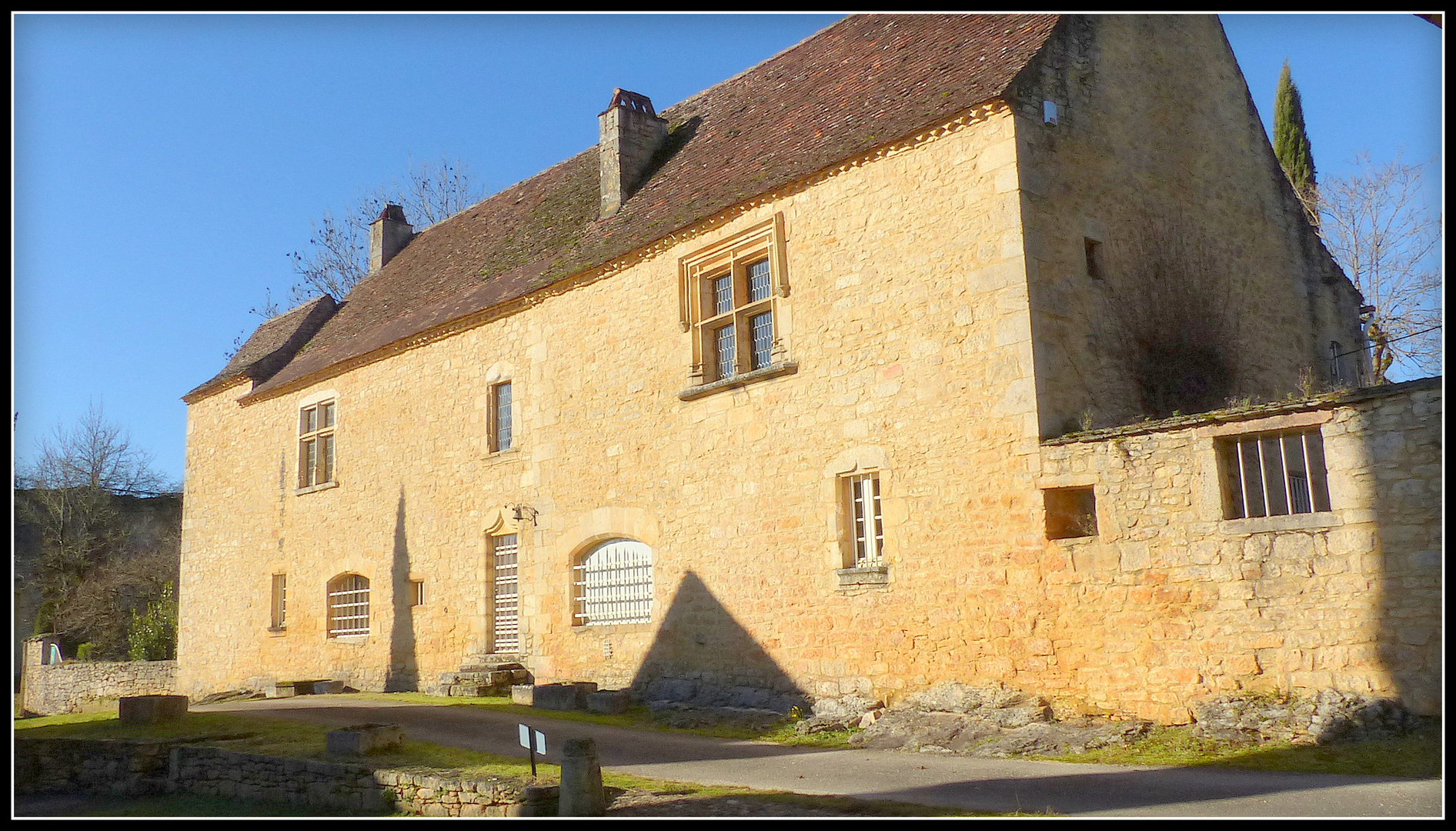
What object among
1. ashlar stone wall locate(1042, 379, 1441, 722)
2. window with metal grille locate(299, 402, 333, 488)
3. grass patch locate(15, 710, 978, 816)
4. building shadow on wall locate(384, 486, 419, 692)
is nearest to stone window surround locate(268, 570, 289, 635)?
window with metal grille locate(299, 402, 333, 488)

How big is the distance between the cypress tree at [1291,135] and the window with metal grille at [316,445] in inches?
654

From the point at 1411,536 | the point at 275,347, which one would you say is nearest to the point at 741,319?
the point at 1411,536

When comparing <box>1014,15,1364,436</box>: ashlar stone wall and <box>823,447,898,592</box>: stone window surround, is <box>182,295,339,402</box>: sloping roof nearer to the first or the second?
<box>823,447,898,592</box>: stone window surround

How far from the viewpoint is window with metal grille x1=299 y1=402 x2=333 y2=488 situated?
1917 centimetres

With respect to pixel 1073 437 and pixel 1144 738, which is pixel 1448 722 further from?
pixel 1073 437

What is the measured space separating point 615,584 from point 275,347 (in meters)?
11.2

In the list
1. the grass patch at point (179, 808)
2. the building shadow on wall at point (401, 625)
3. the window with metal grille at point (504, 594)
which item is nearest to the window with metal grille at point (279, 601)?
the building shadow on wall at point (401, 625)

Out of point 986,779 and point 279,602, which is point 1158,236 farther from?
point 279,602

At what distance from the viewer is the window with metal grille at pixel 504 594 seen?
15.4 meters

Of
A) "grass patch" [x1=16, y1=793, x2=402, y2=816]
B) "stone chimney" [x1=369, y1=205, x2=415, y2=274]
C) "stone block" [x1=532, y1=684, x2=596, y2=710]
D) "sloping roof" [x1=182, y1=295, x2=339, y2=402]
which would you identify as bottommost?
"grass patch" [x1=16, y1=793, x2=402, y2=816]

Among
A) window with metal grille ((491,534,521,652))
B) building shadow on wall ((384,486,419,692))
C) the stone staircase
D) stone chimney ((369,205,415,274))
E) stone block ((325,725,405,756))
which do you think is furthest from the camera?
stone chimney ((369,205,415,274))

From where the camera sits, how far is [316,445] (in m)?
19.3

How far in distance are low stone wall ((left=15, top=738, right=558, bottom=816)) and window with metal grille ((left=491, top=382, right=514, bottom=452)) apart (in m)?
5.95

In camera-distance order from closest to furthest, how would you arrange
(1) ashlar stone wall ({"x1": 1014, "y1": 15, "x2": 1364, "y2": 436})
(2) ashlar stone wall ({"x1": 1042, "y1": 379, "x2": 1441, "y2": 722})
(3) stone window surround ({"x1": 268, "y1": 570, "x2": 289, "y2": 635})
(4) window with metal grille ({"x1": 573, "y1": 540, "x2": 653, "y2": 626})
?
(2) ashlar stone wall ({"x1": 1042, "y1": 379, "x2": 1441, "y2": 722})
(1) ashlar stone wall ({"x1": 1014, "y1": 15, "x2": 1364, "y2": 436})
(4) window with metal grille ({"x1": 573, "y1": 540, "x2": 653, "y2": 626})
(3) stone window surround ({"x1": 268, "y1": 570, "x2": 289, "y2": 635})
